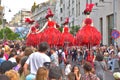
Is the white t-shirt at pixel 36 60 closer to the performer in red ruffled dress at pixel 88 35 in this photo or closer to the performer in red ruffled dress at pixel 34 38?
the performer in red ruffled dress at pixel 88 35

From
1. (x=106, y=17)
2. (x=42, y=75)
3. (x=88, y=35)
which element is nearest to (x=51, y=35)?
(x=88, y=35)

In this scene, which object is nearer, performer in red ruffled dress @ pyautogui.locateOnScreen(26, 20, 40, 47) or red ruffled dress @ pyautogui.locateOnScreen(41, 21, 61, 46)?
red ruffled dress @ pyautogui.locateOnScreen(41, 21, 61, 46)

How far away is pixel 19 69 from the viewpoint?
831 cm

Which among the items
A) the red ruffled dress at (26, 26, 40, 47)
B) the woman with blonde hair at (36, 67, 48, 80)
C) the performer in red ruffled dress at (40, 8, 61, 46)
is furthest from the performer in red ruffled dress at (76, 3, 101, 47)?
the woman with blonde hair at (36, 67, 48, 80)

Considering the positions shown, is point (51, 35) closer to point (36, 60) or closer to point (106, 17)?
point (36, 60)

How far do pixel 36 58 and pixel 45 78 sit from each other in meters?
2.17

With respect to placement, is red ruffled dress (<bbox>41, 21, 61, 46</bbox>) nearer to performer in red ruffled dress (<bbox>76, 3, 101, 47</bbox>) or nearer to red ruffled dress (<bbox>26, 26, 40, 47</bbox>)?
red ruffled dress (<bbox>26, 26, 40, 47</bbox>)

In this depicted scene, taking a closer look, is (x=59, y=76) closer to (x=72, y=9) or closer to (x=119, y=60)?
(x=119, y=60)

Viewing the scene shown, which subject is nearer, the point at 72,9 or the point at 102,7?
the point at 102,7

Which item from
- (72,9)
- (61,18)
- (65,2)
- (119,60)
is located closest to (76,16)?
(72,9)

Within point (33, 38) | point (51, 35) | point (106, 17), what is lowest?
point (33, 38)

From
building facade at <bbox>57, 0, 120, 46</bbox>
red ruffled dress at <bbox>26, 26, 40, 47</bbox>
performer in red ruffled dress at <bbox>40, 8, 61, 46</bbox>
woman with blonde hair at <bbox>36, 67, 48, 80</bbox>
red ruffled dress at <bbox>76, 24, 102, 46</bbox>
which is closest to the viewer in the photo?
woman with blonde hair at <bbox>36, 67, 48, 80</bbox>

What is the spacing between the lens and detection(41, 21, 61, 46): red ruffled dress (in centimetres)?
1856

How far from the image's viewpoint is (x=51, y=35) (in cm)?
1850
